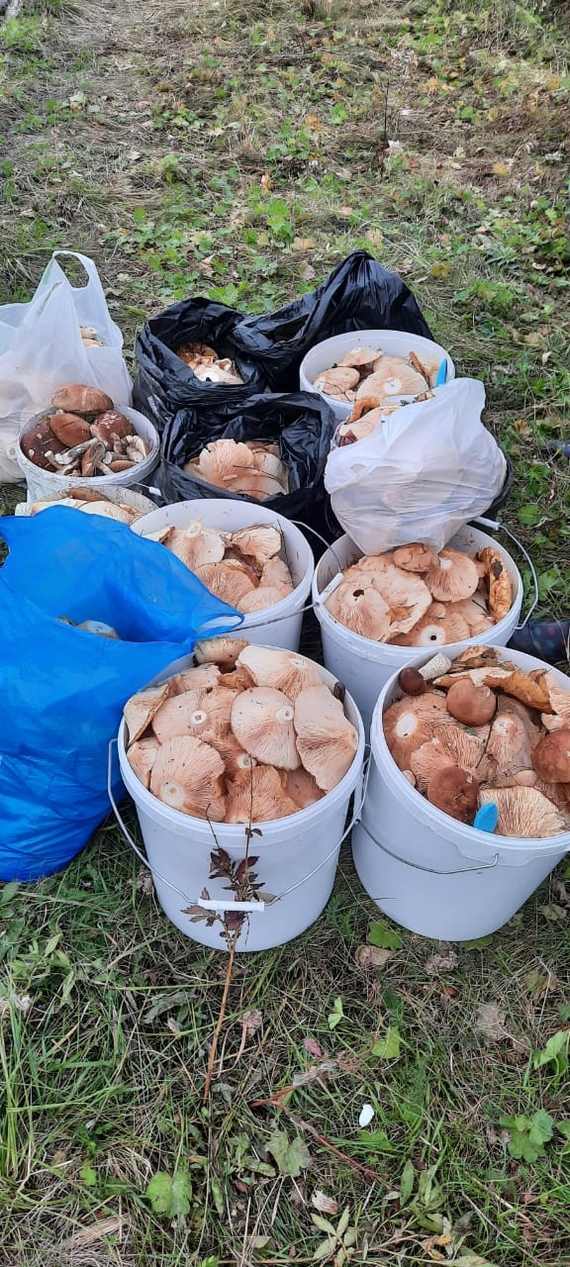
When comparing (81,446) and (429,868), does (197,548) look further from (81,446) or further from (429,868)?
(429,868)

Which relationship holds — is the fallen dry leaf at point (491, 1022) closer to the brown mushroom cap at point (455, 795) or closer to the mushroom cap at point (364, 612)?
the brown mushroom cap at point (455, 795)

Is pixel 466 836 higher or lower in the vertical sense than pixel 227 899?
higher

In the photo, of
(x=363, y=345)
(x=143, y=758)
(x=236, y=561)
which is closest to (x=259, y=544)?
(x=236, y=561)

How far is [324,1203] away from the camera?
1625 millimetres

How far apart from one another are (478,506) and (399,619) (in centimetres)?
46

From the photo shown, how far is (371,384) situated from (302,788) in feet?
5.08

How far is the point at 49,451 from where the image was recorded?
275 cm

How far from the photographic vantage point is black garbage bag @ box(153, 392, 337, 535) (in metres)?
2.52

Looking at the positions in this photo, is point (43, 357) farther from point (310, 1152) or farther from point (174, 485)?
point (310, 1152)

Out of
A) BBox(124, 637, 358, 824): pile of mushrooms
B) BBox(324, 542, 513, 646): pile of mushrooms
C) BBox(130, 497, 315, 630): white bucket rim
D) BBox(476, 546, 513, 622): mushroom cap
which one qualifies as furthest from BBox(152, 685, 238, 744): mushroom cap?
BBox(476, 546, 513, 622): mushroom cap

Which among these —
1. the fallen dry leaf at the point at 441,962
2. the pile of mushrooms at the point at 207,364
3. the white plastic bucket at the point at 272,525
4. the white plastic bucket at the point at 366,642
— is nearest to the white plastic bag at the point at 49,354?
the pile of mushrooms at the point at 207,364

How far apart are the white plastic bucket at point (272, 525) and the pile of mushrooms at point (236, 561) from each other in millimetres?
43

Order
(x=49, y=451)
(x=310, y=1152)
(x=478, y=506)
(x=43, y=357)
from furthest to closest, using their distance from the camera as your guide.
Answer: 1. (x=43, y=357)
2. (x=49, y=451)
3. (x=478, y=506)
4. (x=310, y=1152)

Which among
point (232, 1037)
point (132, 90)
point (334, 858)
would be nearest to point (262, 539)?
point (334, 858)
